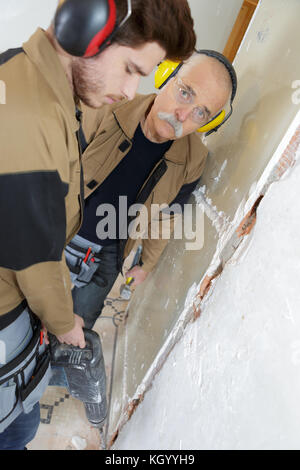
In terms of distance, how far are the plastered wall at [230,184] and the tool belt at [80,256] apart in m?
0.40

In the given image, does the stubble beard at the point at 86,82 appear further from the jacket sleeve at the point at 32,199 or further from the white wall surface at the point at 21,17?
the white wall surface at the point at 21,17

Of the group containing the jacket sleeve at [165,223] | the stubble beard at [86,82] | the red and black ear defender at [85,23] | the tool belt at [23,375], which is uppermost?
the red and black ear defender at [85,23]

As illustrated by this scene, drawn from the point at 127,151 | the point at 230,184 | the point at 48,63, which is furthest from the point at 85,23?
the point at 127,151

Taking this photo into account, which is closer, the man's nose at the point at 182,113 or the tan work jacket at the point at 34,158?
the tan work jacket at the point at 34,158

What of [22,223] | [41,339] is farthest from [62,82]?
[41,339]

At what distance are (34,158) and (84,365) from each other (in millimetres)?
887

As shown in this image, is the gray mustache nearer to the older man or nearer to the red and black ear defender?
the older man

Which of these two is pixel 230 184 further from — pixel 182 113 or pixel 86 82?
pixel 86 82

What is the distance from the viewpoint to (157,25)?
26.0 inches

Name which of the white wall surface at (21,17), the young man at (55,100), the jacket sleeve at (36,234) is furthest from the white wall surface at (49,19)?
the jacket sleeve at (36,234)

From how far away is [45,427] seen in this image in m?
1.64

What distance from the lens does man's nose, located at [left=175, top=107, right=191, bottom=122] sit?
1.15 m

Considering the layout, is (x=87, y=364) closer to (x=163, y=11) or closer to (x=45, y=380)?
(x=45, y=380)

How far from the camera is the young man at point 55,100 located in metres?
0.59
